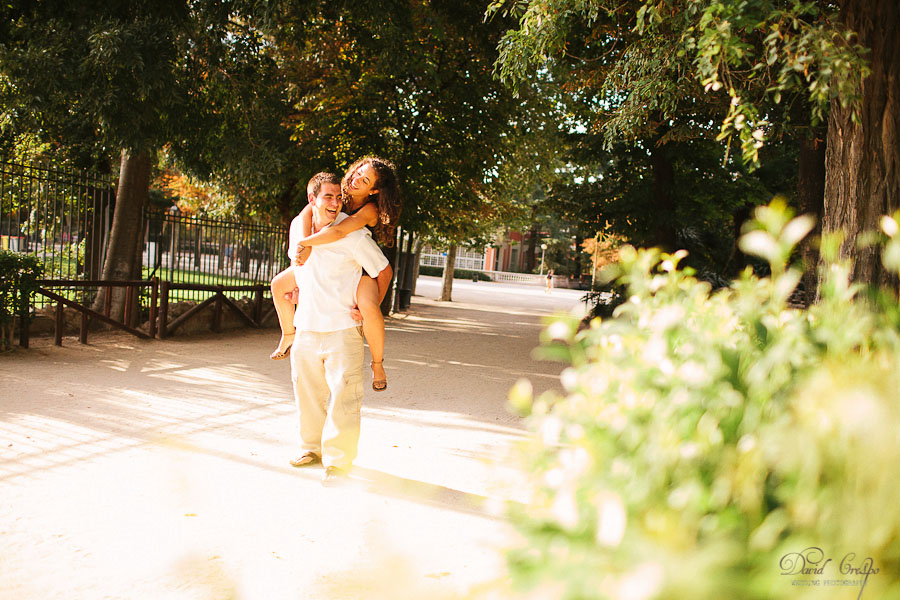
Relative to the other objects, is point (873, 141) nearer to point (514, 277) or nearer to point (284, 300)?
point (284, 300)

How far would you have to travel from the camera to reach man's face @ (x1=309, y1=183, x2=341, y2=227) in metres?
4.91

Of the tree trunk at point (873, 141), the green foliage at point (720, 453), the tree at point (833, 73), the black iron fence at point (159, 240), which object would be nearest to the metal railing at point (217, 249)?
the black iron fence at point (159, 240)

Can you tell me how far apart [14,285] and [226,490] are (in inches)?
264

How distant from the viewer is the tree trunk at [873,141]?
5.33 metres

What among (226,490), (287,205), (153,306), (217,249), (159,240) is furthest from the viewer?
(287,205)

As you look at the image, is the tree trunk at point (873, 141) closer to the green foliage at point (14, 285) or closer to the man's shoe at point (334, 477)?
the man's shoe at point (334, 477)

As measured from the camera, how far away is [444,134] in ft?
53.8

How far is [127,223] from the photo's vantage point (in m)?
12.6

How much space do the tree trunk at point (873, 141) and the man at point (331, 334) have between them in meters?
3.64

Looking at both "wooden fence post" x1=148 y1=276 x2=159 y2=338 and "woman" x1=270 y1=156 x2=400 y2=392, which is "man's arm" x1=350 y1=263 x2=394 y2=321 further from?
"wooden fence post" x1=148 y1=276 x2=159 y2=338

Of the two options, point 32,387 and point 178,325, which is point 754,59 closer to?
point 32,387

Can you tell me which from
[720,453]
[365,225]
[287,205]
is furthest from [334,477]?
[287,205]

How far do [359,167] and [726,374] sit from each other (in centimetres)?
399

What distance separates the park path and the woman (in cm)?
91
